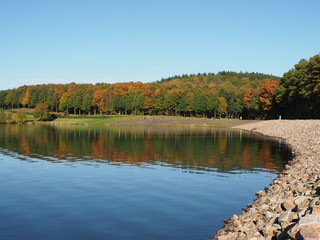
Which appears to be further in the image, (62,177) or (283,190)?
(62,177)

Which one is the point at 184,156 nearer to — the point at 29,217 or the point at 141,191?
the point at 141,191

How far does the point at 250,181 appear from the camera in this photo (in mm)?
25016

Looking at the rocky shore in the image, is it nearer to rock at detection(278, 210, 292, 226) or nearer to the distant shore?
rock at detection(278, 210, 292, 226)

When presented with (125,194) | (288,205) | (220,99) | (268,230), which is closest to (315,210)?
(268,230)

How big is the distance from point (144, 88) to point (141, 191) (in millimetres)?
173576

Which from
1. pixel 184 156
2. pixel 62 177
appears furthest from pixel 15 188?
pixel 184 156

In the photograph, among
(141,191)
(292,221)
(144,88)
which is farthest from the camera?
(144,88)

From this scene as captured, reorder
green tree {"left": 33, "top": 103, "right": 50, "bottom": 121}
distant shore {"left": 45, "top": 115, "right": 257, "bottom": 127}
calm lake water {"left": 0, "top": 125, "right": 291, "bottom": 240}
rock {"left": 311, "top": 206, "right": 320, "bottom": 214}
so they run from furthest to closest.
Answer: green tree {"left": 33, "top": 103, "right": 50, "bottom": 121} < distant shore {"left": 45, "top": 115, "right": 257, "bottom": 127} < calm lake water {"left": 0, "top": 125, "right": 291, "bottom": 240} < rock {"left": 311, "top": 206, "right": 320, "bottom": 214}

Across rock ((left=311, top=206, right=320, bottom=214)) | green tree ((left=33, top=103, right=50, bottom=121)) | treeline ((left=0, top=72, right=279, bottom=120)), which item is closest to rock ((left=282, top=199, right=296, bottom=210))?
rock ((left=311, top=206, right=320, bottom=214))

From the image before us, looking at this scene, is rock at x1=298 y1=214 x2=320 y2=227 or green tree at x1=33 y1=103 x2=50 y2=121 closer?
rock at x1=298 y1=214 x2=320 y2=227

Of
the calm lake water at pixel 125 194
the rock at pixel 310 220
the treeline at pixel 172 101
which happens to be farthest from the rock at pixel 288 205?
the treeline at pixel 172 101

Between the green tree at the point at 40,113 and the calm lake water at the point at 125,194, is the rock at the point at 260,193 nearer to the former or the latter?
the calm lake water at the point at 125,194

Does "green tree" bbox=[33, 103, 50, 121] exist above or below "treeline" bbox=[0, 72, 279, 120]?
below

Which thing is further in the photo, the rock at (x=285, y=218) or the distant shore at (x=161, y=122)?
the distant shore at (x=161, y=122)
